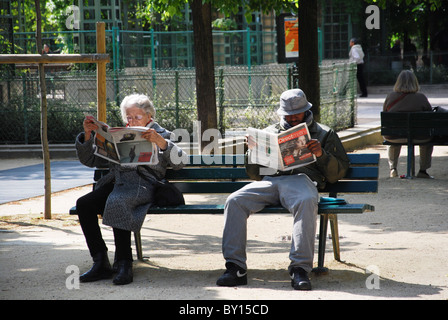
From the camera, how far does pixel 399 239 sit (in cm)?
664

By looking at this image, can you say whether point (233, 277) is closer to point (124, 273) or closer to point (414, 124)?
point (124, 273)

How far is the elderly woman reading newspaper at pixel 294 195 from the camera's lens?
514 cm

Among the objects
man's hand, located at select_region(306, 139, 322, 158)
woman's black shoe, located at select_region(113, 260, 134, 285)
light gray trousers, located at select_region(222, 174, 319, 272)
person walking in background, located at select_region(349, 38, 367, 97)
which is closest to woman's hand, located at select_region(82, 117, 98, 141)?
woman's black shoe, located at select_region(113, 260, 134, 285)

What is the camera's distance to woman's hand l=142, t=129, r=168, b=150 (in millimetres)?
5520

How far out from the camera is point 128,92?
14727mm

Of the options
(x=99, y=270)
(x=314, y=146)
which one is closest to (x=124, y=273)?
(x=99, y=270)

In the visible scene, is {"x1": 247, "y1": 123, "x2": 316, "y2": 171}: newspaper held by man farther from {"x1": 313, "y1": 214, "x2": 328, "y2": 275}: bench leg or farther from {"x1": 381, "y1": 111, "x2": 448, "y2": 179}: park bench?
{"x1": 381, "y1": 111, "x2": 448, "y2": 179}: park bench

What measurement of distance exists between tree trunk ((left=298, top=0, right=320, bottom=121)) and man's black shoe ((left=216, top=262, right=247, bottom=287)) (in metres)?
5.29

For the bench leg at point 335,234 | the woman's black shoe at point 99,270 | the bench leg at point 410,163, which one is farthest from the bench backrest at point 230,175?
the bench leg at point 410,163

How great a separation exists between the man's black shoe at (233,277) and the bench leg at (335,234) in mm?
855

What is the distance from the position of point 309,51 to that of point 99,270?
5578 millimetres

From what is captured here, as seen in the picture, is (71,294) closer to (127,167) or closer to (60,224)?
(127,167)

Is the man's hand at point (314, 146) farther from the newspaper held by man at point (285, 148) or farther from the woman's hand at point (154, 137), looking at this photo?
the woman's hand at point (154, 137)

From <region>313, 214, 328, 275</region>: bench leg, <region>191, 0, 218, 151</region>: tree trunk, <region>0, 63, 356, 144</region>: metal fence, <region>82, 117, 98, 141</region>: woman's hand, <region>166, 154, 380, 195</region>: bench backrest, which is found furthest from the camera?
<region>0, 63, 356, 144</region>: metal fence
